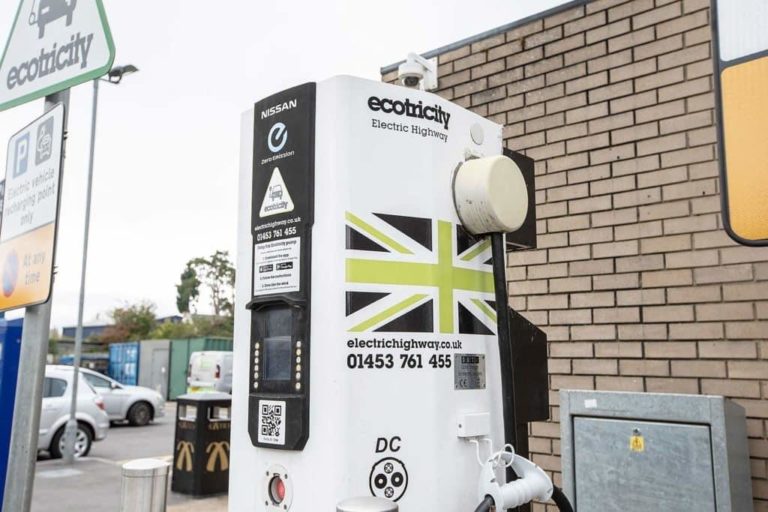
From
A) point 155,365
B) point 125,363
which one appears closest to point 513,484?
point 155,365

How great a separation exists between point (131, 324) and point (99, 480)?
38.8 meters

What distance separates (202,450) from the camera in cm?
930

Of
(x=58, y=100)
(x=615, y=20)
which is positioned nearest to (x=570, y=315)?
(x=615, y=20)

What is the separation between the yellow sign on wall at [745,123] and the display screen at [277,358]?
183cm

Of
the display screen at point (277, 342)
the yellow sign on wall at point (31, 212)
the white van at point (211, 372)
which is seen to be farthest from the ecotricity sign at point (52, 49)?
the white van at point (211, 372)

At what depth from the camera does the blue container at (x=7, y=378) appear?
4746 millimetres

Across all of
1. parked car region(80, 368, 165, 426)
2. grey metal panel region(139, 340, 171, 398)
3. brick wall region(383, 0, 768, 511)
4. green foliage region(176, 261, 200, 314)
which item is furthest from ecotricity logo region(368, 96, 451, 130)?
green foliage region(176, 261, 200, 314)

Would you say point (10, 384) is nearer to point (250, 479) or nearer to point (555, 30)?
point (250, 479)

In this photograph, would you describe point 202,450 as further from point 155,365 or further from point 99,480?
point 155,365

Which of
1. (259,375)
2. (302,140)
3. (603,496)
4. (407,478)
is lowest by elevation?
(603,496)

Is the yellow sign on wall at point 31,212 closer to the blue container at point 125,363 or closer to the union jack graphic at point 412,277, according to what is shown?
the union jack graphic at point 412,277

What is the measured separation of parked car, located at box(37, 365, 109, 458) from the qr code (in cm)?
1099

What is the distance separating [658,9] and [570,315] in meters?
2.19

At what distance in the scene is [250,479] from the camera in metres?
2.97
